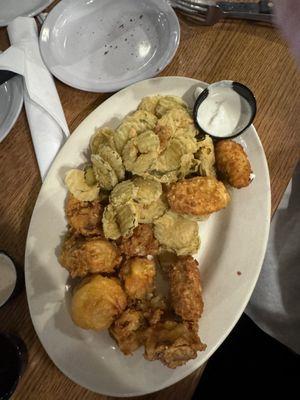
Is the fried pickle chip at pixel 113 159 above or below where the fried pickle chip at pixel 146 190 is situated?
above

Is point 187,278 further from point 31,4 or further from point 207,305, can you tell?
point 31,4

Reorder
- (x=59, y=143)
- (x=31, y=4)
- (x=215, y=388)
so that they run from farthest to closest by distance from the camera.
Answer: (x=215, y=388) < (x=31, y=4) < (x=59, y=143)

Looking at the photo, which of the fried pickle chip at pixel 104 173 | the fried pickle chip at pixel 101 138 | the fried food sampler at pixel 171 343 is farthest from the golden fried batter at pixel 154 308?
the fried pickle chip at pixel 101 138

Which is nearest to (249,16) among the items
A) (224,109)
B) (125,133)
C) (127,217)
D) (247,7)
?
(247,7)

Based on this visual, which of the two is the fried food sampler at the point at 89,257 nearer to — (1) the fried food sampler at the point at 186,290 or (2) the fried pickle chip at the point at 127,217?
(2) the fried pickle chip at the point at 127,217

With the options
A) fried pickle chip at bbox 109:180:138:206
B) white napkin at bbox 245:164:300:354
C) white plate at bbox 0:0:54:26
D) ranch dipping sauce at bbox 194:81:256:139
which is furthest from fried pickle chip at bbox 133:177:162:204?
white plate at bbox 0:0:54:26

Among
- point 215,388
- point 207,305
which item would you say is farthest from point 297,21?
point 215,388
